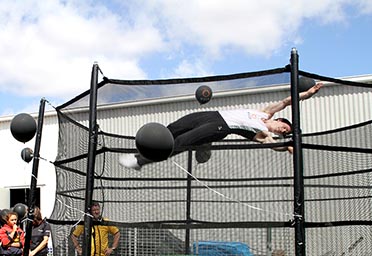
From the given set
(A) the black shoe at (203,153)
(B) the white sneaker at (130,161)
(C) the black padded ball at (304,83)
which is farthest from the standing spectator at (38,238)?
(C) the black padded ball at (304,83)

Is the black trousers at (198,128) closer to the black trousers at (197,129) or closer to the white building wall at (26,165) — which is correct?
the black trousers at (197,129)

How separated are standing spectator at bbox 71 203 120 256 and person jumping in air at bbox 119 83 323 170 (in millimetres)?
535

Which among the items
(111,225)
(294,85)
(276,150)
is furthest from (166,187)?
(294,85)

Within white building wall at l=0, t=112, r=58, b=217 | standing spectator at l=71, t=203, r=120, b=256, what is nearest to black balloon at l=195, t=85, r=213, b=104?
standing spectator at l=71, t=203, r=120, b=256

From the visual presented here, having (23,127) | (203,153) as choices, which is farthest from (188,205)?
(23,127)

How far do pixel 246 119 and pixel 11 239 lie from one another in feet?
14.2

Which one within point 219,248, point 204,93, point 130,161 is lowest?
point 219,248

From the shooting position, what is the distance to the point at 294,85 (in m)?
5.01

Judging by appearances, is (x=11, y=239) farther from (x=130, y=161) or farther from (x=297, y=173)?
(x=297, y=173)

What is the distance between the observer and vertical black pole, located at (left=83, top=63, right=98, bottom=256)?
5508 mm

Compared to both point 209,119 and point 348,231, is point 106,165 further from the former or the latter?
point 348,231

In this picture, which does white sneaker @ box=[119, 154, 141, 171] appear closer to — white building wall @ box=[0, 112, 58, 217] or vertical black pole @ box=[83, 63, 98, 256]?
vertical black pole @ box=[83, 63, 98, 256]

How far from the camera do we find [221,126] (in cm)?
580

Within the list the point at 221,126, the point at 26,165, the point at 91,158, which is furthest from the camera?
the point at 26,165
